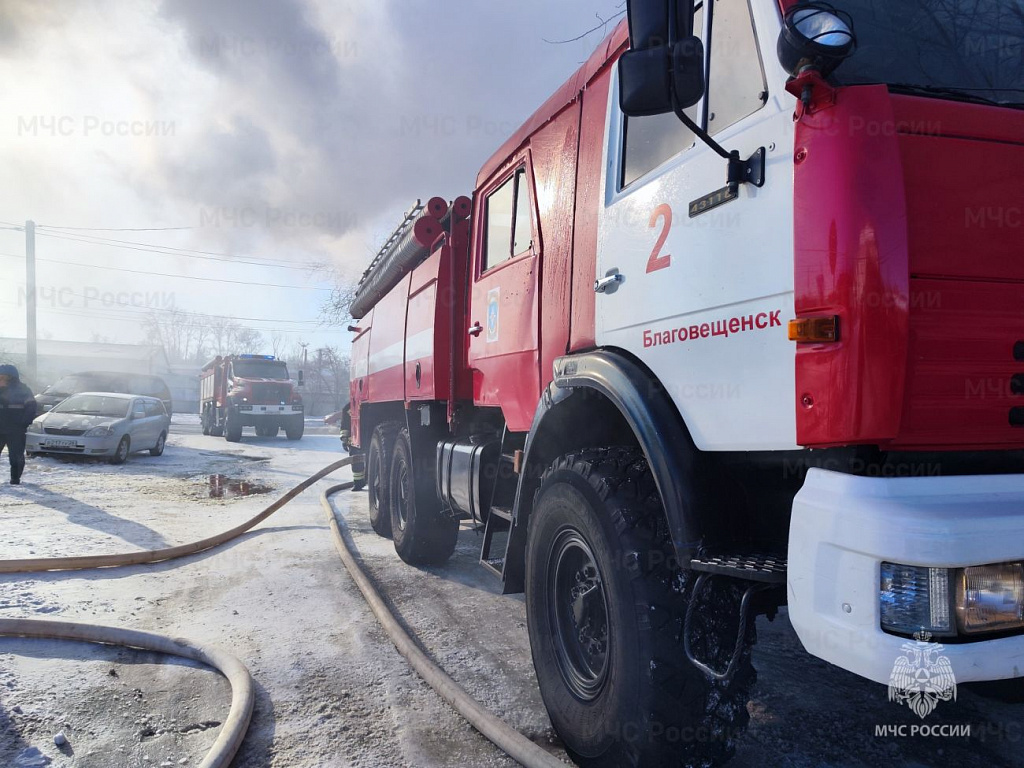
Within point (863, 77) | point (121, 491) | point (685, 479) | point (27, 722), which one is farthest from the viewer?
point (121, 491)

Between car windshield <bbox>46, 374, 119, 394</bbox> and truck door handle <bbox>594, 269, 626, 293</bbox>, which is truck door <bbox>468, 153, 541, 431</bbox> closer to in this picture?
truck door handle <bbox>594, 269, 626, 293</bbox>

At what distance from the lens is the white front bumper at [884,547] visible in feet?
5.25

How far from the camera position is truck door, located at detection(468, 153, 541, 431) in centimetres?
383

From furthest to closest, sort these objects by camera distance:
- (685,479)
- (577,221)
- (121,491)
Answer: (121,491)
(577,221)
(685,479)

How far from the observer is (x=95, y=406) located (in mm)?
13938

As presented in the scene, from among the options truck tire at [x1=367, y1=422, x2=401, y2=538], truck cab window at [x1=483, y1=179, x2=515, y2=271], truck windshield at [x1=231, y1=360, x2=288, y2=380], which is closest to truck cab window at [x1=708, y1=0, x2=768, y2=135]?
truck cab window at [x1=483, y1=179, x2=515, y2=271]

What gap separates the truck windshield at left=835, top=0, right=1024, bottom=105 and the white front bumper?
120 cm

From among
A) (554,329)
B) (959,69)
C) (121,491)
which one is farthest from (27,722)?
(121,491)

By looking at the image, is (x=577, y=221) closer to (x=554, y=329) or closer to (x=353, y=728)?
(x=554, y=329)

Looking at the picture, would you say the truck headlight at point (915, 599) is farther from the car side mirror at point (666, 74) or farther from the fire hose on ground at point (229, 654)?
the car side mirror at point (666, 74)

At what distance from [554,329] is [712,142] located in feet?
4.88

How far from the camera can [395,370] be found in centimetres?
663

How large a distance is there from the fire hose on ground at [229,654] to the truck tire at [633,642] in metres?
0.24

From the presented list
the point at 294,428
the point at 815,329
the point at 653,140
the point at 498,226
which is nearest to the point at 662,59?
the point at 653,140
